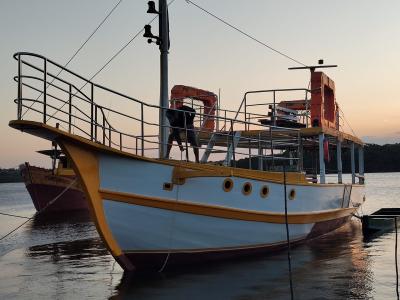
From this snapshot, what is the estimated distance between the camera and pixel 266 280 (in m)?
9.44

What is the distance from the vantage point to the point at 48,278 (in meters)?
10.4

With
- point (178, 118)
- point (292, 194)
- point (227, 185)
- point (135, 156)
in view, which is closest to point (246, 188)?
point (227, 185)

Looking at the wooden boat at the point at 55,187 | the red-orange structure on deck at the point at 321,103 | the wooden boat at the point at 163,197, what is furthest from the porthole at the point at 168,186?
the wooden boat at the point at 55,187

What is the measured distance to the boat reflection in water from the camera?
8.41 meters

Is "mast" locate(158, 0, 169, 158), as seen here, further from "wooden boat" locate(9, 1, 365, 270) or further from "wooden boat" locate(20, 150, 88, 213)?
"wooden boat" locate(20, 150, 88, 213)

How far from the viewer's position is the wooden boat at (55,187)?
105 feet

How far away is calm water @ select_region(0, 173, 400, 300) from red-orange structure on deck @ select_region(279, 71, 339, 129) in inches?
144

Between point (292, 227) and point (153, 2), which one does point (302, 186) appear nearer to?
point (292, 227)

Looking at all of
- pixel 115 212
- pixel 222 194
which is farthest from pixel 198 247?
pixel 115 212

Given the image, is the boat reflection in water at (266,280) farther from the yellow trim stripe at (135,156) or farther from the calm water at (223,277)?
the yellow trim stripe at (135,156)

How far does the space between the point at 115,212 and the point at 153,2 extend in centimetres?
497

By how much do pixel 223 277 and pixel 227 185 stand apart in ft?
6.00

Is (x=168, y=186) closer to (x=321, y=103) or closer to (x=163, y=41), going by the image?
(x=163, y=41)

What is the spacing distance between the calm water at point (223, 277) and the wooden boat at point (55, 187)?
58.1ft
